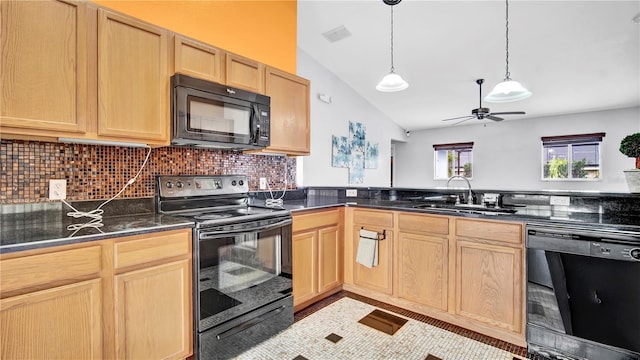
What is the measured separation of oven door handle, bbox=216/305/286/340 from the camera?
183cm

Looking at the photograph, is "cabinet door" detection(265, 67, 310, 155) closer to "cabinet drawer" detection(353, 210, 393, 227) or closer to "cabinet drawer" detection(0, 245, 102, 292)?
"cabinet drawer" detection(353, 210, 393, 227)

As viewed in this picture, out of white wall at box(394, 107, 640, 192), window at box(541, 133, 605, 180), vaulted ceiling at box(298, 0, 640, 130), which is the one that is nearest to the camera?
vaulted ceiling at box(298, 0, 640, 130)

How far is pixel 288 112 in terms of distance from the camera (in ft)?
8.78

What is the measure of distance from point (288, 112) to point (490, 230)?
1877mm

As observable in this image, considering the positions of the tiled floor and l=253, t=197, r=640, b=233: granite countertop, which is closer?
l=253, t=197, r=640, b=233: granite countertop

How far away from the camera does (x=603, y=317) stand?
5.61 ft

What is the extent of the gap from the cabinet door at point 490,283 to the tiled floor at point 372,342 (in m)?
0.16

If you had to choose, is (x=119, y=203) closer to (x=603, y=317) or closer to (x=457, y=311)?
(x=457, y=311)

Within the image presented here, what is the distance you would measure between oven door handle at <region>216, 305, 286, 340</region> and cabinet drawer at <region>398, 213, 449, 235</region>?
1.18 metres

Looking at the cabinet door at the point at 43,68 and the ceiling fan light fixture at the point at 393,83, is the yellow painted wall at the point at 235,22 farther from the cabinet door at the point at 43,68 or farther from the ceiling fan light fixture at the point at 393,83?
the ceiling fan light fixture at the point at 393,83

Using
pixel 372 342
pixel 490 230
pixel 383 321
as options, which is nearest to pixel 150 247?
pixel 372 342

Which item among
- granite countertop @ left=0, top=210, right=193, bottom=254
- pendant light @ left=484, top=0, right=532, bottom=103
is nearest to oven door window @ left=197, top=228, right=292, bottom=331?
granite countertop @ left=0, top=210, right=193, bottom=254

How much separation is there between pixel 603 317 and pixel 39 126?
3.23 meters

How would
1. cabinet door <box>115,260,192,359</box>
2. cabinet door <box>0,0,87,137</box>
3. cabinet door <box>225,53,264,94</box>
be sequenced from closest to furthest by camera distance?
cabinet door <box>0,0,87,137</box> < cabinet door <box>115,260,192,359</box> < cabinet door <box>225,53,264,94</box>
